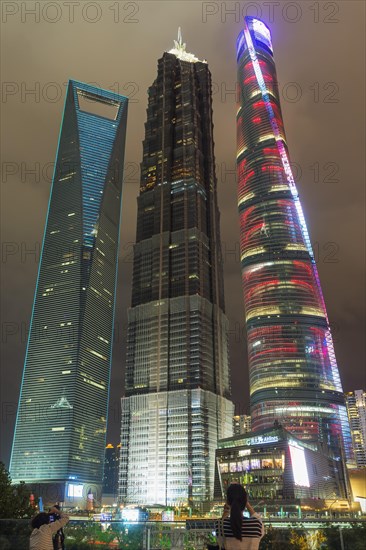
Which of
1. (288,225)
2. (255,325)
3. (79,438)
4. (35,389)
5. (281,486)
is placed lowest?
(281,486)

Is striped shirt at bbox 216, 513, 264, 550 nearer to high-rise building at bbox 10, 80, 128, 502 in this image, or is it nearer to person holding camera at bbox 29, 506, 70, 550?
person holding camera at bbox 29, 506, 70, 550

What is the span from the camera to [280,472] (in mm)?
120188

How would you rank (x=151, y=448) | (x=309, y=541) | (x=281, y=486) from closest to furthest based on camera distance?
(x=309, y=541)
(x=281, y=486)
(x=151, y=448)

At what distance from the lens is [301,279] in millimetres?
180750

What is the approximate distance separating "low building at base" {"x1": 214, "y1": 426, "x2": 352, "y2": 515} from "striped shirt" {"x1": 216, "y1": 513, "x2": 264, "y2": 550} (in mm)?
114553

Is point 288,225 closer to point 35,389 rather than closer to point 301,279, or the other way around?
point 301,279

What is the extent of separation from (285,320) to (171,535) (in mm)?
165780

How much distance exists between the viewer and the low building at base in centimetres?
11681

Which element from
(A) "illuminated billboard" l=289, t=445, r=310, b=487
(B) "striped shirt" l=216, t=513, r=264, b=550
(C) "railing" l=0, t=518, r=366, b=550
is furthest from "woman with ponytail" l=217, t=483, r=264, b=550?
(A) "illuminated billboard" l=289, t=445, r=310, b=487

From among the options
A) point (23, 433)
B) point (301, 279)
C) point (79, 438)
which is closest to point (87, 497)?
point (79, 438)

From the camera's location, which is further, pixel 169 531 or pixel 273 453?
pixel 273 453

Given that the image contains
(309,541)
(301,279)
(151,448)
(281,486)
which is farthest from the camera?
(301,279)

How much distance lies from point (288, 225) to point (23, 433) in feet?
425

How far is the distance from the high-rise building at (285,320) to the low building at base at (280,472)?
20553 mm
